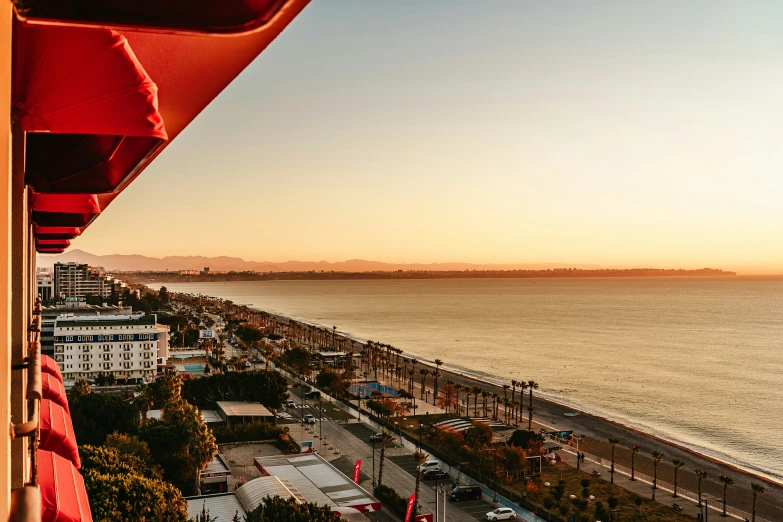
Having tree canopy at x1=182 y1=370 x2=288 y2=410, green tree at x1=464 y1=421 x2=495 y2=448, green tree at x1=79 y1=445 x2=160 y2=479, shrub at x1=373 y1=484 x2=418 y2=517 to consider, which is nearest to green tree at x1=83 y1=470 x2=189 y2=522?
green tree at x1=79 y1=445 x2=160 y2=479

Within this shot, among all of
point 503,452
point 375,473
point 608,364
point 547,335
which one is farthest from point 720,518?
point 547,335

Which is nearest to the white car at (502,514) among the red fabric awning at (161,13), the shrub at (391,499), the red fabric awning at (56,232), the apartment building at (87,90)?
the shrub at (391,499)

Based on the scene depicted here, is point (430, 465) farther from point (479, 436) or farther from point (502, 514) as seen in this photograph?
point (502, 514)

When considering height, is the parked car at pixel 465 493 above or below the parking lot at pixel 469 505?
above

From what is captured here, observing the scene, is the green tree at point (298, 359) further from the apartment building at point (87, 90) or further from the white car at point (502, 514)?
the apartment building at point (87, 90)

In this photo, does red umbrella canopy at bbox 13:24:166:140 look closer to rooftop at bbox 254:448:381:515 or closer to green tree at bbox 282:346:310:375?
rooftop at bbox 254:448:381:515

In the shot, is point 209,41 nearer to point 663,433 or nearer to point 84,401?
point 84,401

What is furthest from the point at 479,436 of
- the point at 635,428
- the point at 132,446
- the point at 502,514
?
the point at 132,446
